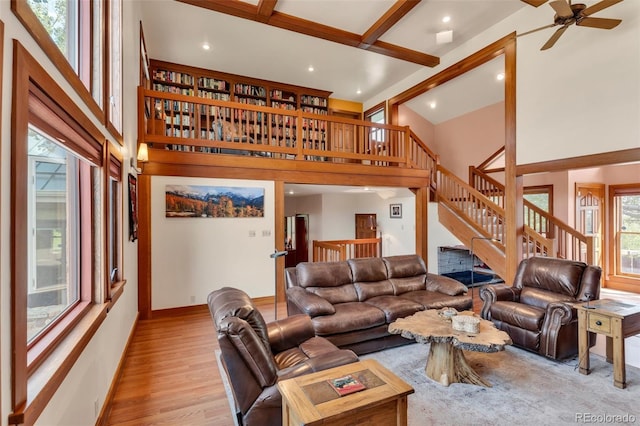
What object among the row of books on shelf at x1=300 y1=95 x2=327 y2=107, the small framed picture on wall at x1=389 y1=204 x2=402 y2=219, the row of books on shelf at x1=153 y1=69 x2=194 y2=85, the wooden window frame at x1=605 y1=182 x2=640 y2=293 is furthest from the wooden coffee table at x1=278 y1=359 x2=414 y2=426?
the wooden window frame at x1=605 y1=182 x2=640 y2=293

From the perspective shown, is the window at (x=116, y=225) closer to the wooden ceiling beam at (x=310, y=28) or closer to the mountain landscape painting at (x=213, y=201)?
the mountain landscape painting at (x=213, y=201)

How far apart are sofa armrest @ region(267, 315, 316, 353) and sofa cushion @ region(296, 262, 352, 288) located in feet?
3.46

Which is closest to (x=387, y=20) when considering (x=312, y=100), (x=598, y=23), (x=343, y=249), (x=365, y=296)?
(x=598, y=23)

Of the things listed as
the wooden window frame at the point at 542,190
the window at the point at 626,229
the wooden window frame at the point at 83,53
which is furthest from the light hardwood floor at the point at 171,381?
the window at the point at 626,229

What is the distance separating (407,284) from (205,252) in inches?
121

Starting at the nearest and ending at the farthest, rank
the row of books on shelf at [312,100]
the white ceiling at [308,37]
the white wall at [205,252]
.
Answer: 1. the white wall at [205,252]
2. the white ceiling at [308,37]
3. the row of books on shelf at [312,100]

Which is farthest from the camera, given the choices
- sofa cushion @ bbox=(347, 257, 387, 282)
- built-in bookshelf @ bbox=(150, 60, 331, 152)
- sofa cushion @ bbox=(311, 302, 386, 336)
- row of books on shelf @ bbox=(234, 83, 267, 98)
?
row of books on shelf @ bbox=(234, 83, 267, 98)

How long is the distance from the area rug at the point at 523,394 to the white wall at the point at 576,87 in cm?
278


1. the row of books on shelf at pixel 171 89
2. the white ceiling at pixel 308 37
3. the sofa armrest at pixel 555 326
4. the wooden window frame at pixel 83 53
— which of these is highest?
the white ceiling at pixel 308 37

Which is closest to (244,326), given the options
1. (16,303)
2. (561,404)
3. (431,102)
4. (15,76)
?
(16,303)

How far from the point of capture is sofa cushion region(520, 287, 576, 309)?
3.48 m

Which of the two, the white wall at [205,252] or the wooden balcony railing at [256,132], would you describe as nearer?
the white wall at [205,252]

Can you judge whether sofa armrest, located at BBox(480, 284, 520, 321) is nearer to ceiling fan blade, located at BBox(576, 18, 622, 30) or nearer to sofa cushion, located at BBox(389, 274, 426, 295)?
sofa cushion, located at BBox(389, 274, 426, 295)

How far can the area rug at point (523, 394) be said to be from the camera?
7.59ft
